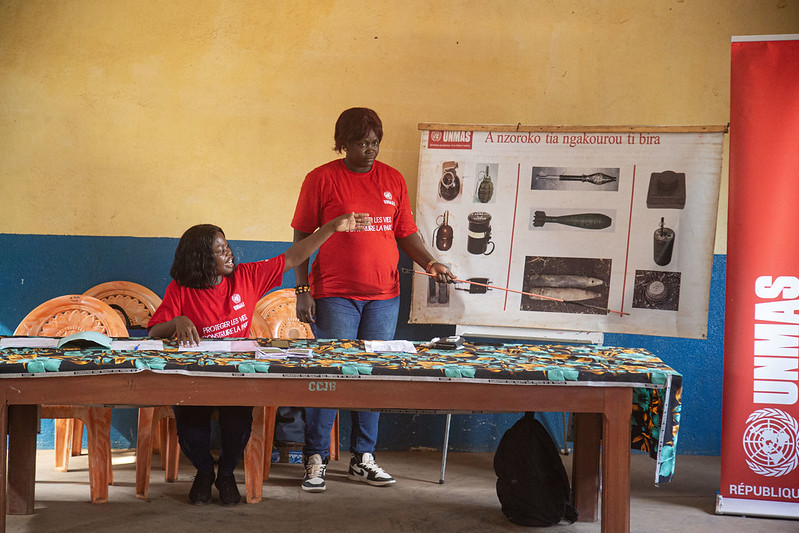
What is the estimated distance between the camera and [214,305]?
3.50 meters

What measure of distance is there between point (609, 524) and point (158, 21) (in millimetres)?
3766

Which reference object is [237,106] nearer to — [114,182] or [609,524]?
[114,182]

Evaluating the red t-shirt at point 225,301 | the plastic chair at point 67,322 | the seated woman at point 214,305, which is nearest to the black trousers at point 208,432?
the seated woman at point 214,305

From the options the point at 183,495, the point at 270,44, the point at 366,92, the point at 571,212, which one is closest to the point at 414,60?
the point at 366,92

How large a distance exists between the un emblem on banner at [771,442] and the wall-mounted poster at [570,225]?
0.78 metres

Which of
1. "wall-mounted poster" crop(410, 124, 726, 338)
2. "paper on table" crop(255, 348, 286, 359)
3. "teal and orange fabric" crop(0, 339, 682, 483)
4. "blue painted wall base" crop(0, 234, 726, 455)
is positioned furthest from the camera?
"blue painted wall base" crop(0, 234, 726, 455)

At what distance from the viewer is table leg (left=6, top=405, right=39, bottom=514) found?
10.7 ft

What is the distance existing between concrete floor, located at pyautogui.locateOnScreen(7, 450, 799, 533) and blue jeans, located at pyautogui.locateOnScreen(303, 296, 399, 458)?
268 mm

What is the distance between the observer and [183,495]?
377 centimetres

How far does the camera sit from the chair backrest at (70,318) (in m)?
4.11

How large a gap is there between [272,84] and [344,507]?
8.32ft

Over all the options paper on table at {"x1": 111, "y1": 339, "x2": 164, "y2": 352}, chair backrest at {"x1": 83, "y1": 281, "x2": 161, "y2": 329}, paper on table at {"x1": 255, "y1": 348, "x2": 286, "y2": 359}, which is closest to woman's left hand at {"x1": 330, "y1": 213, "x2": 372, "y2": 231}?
paper on table at {"x1": 255, "y1": 348, "x2": 286, "y2": 359}

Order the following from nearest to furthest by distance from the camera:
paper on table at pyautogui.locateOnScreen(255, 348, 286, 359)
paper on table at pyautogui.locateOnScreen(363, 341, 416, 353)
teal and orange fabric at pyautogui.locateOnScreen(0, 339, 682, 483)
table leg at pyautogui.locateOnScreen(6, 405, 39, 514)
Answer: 1. teal and orange fabric at pyautogui.locateOnScreen(0, 339, 682, 483)
2. paper on table at pyautogui.locateOnScreen(255, 348, 286, 359)
3. paper on table at pyautogui.locateOnScreen(363, 341, 416, 353)
4. table leg at pyautogui.locateOnScreen(6, 405, 39, 514)

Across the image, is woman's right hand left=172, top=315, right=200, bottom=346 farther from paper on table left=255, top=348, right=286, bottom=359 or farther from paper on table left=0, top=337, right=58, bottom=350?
paper on table left=0, top=337, right=58, bottom=350
